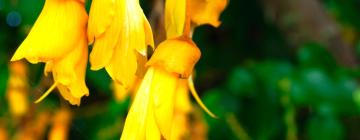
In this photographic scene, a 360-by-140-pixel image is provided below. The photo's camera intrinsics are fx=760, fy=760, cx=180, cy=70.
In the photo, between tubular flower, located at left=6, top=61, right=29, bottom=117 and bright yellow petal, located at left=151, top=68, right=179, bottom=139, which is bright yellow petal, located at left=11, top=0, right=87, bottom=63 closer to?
bright yellow petal, located at left=151, top=68, right=179, bottom=139

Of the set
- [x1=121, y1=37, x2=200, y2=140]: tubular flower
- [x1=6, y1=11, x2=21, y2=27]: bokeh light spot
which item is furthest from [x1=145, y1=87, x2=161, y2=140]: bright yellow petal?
[x1=6, y1=11, x2=21, y2=27]: bokeh light spot

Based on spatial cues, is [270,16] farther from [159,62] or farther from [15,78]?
[159,62]

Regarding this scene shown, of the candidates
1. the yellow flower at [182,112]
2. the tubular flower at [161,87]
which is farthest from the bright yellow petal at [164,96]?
the yellow flower at [182,112]

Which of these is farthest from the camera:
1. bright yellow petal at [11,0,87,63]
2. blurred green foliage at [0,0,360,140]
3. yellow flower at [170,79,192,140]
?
blurred green foliage at [0,0,360,140]

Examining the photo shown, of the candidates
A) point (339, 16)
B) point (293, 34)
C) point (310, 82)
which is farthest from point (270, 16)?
point (310, 82)

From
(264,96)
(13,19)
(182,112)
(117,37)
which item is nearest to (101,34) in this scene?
(117,37)

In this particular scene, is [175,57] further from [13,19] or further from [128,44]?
[13,19]

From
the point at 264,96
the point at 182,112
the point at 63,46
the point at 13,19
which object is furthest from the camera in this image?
the point at 13,19
